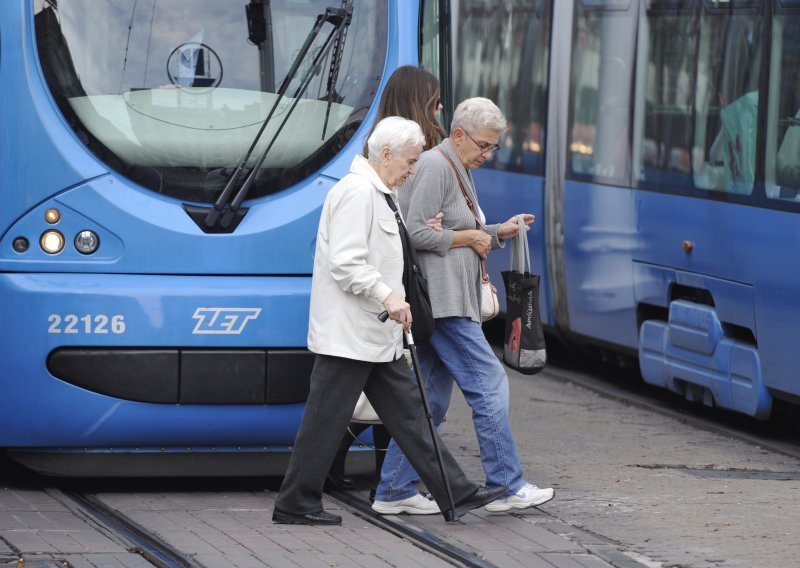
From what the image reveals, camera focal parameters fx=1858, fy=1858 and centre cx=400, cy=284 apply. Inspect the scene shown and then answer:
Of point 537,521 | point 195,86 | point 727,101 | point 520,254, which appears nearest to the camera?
point 537,521

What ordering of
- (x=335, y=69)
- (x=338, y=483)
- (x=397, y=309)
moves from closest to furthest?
Answer: (x=397, y=309) < (x=335, y=69) < (x=338, y=483)

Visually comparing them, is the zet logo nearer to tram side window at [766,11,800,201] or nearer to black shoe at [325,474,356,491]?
black shoe at [325,474,356,491]

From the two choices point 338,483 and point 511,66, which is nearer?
point 338,483

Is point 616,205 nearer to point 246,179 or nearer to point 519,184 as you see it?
point 519,184

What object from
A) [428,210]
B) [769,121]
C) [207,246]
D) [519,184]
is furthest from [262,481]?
[519,184]

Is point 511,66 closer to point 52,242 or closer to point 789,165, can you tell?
point 789,165

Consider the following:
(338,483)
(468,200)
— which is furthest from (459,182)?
(338,483)

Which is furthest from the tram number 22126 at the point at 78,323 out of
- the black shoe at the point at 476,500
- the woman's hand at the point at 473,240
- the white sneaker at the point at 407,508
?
the black shoe at the point at 476,500

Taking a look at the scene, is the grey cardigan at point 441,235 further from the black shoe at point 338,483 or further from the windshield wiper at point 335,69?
the black shoe at point 338,483

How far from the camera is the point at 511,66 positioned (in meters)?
13.2

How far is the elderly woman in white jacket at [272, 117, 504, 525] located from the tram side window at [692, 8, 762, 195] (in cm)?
343

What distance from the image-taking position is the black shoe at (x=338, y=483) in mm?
7796

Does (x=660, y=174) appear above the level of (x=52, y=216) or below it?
below

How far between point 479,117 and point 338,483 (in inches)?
68.2
